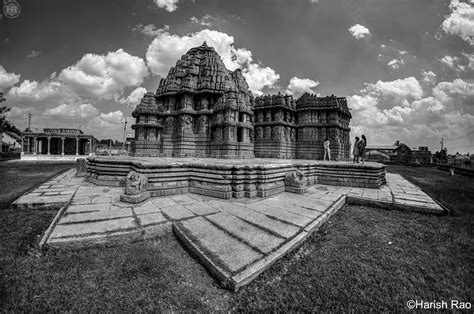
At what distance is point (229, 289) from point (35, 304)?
1.95 metres

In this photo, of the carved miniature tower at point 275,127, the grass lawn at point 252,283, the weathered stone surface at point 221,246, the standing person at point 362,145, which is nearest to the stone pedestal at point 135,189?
the grass lawn at point 252,283

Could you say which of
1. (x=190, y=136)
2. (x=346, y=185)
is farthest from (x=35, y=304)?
(x=190, y=136)

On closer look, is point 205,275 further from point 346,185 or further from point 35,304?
point 346,185

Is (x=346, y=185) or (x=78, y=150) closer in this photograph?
(x=346, y=185)

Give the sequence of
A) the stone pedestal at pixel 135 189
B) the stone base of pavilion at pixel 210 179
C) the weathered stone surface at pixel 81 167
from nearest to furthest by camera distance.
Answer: the stone pedestal at pixel 135 189 → the stone base of pavilion at pixel 210 179 → the weathered stone surface at pixel 81 167

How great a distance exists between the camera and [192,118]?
18.0m

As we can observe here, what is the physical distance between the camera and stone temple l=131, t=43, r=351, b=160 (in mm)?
16859

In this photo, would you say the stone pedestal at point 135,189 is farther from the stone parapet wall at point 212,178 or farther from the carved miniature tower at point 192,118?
the carved miniature tower at point 192,118

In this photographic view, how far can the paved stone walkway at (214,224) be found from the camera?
8.20 feet

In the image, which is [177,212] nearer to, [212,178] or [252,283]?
[212,178]

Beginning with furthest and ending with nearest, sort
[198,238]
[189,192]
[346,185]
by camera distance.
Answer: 1. [346,185]
2. [189,192]
3. [198,238]

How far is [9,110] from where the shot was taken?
34.8m

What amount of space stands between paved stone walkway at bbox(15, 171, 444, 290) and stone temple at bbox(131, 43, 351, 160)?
11.2 metres

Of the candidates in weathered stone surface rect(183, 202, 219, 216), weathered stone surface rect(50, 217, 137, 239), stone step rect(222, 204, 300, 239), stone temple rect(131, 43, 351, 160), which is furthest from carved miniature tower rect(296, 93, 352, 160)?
weathered stone surface rect(50, 217, 137, 239)
